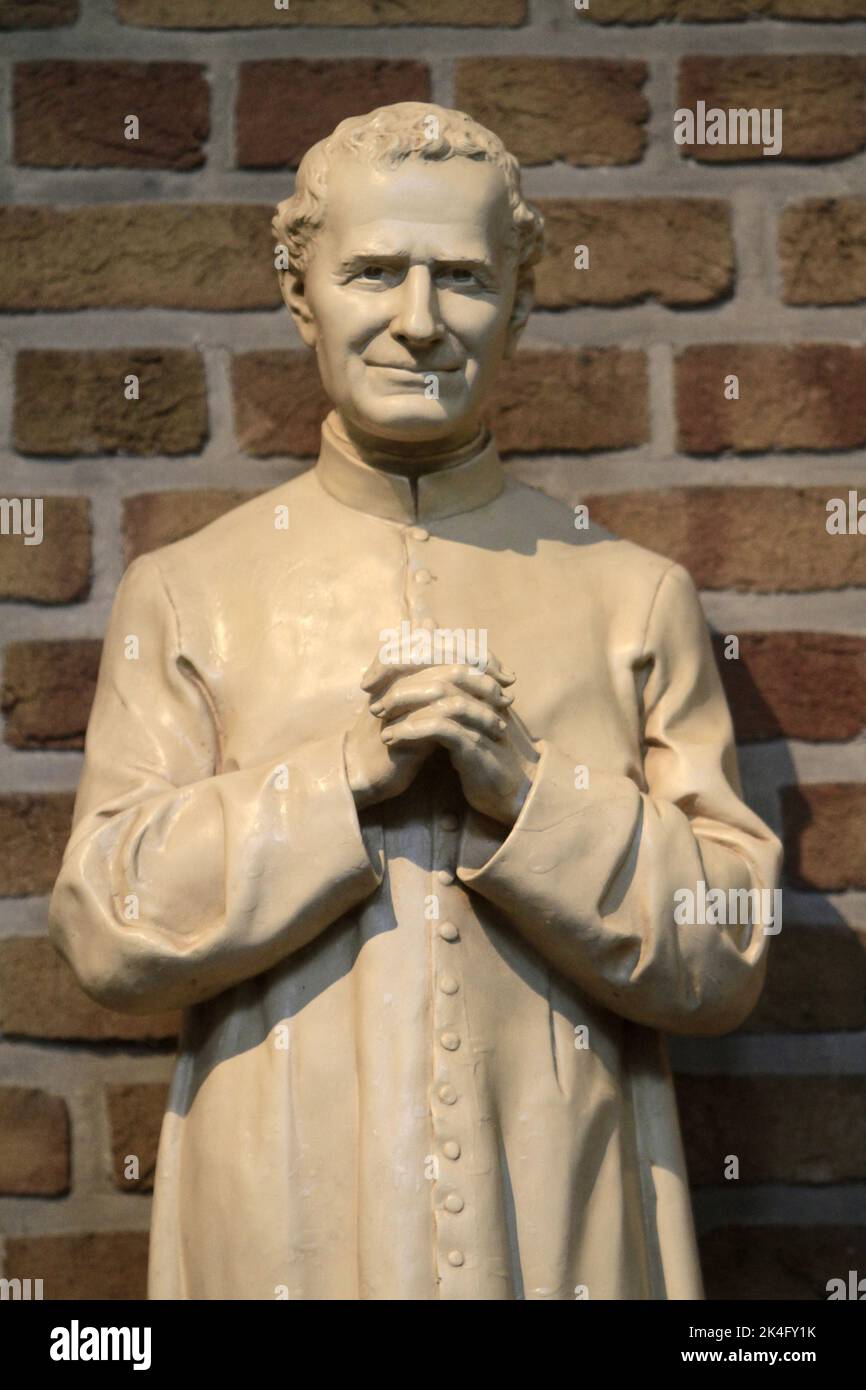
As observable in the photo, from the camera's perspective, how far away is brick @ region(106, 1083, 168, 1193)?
Answer: 2.05 m

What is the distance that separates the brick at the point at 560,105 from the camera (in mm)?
2188

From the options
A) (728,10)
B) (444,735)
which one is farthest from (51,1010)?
(728,10)

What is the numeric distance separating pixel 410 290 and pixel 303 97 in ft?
1.61

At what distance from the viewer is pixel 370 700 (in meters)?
1.68

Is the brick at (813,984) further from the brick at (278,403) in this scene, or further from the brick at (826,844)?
the brick at (278,403)

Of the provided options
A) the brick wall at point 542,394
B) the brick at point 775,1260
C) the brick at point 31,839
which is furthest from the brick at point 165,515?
the brick at point 775,1260

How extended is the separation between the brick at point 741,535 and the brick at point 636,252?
0.56 feet

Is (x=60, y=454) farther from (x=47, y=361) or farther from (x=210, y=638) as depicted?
(x=210, y=638)

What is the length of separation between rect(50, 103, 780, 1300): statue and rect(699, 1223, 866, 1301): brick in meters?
0.30

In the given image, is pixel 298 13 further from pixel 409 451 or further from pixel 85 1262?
pixel 85 1262

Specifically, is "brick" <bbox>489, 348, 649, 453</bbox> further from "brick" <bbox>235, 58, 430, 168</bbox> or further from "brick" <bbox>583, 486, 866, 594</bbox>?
"brick" <bbox>235, 58, 430, 168</bbox>

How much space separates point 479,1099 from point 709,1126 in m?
0.45

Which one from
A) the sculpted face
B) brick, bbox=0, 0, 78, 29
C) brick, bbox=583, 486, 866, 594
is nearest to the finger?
the sculpted face
